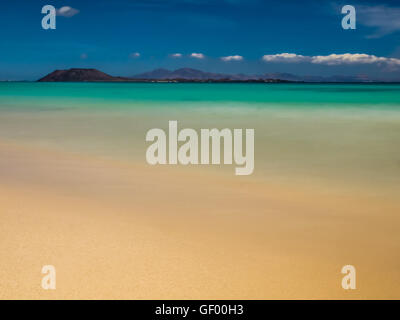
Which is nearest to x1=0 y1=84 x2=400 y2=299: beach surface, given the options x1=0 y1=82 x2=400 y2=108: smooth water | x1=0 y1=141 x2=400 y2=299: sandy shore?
x1=0 y1=141 x2=400 y2=299: sandy shore

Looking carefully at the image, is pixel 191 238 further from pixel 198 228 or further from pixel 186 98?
pixel 186 98

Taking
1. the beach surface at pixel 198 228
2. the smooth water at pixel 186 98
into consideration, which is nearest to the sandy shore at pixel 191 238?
the beach surface at pixel 198 228

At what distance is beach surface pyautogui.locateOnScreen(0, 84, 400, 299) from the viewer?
2.35 meters

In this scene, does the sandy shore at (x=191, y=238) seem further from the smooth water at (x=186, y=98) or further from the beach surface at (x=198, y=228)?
the smooth water at (x=186, y=98)

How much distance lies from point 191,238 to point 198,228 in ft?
0.63

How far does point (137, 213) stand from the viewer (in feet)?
11.1

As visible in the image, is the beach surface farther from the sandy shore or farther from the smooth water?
the smooth water

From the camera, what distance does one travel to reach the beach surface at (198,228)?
235cm

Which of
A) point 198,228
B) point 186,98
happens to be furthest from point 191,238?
point 186,98

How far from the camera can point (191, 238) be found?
294 cm
